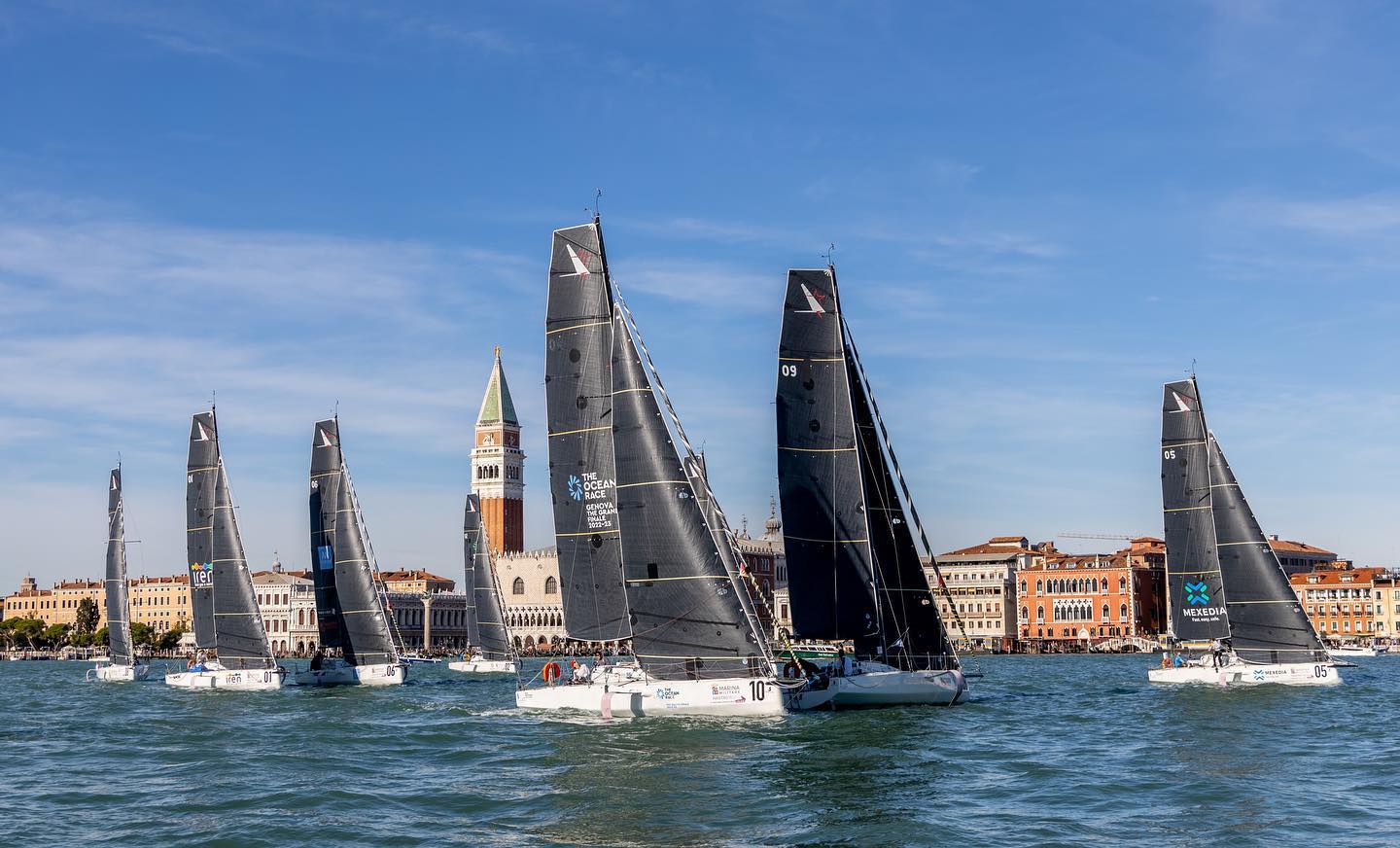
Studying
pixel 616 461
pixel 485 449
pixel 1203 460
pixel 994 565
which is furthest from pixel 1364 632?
pixel 616 461

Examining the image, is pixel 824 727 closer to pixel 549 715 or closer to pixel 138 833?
pixel 549 715

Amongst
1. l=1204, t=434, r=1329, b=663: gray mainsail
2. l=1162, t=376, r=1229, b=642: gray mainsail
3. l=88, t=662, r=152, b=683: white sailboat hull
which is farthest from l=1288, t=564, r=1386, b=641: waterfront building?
l=88, t=662, r=152, b=683: white sailboat hull

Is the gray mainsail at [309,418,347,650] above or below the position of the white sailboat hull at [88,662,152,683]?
above

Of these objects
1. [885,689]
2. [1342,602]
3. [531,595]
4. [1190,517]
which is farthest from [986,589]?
[885,689]

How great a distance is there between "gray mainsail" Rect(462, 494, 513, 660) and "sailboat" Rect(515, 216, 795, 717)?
40.4 meters

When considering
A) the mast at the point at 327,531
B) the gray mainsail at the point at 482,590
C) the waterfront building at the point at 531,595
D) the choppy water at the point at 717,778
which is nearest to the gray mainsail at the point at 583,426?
the choppy water at the point at 717,778

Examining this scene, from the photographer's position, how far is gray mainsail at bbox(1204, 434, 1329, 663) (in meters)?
48.2

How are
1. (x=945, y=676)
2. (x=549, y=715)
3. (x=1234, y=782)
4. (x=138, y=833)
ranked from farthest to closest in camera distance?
(x=945, y=676) → (x=549, y=715) → (x=1234, y=782) → (x=138, y=833)

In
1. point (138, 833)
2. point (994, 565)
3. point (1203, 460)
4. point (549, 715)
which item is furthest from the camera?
point (994, 565)

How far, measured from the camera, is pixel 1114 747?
30.1 meters

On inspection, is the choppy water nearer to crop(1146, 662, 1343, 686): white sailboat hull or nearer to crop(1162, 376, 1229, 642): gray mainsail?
crop(1146, 662, 1343, 686): white sailboat hull

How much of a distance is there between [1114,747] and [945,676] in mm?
7079

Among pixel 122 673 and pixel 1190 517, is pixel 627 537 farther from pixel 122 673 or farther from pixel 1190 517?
pixel 122 673

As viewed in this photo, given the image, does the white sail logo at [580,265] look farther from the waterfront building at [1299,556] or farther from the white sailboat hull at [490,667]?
the waterfront building at [1299,556]
